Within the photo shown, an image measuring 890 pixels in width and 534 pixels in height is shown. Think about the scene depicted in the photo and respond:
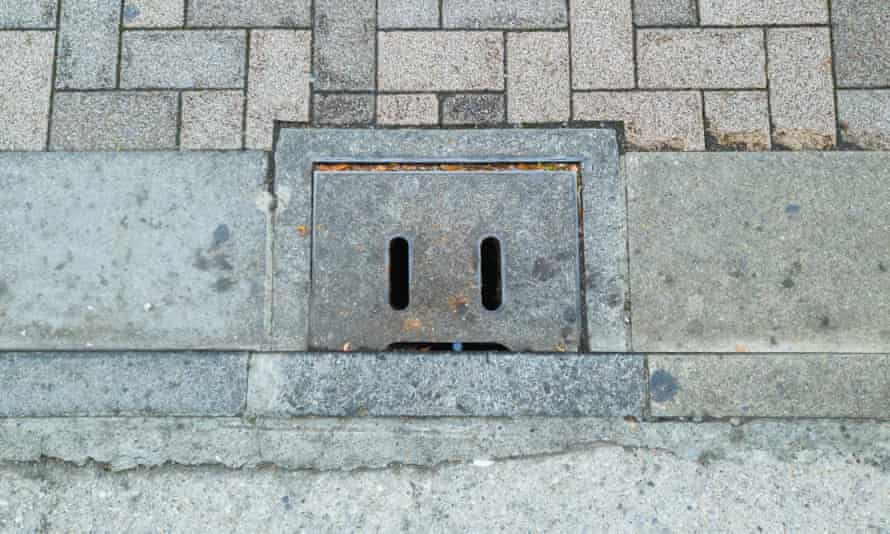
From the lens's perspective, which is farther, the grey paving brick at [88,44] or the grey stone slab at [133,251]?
the grey paving brick at [88,44]

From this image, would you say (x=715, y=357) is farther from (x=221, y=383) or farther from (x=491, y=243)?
(x=221, y=383)

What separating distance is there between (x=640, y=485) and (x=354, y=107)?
1796 mm

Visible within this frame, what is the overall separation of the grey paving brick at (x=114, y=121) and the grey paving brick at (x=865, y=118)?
2643 mm

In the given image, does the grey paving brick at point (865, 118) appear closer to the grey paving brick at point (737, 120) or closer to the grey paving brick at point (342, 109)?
the grey paving brick at point (737, 120)

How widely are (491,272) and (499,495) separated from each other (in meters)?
0.83

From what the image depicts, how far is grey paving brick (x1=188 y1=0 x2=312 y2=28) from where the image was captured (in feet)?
7.96

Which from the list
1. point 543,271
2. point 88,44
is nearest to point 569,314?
point 543,271

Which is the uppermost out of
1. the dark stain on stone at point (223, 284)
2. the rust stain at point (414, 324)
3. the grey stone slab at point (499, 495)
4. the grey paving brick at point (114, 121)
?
the grey paving brick at point (114, 121)

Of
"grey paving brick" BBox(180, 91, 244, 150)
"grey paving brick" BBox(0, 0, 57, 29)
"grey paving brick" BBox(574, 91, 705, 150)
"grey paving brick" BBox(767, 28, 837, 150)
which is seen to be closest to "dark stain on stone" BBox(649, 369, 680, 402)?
"grey paving brick" BBox(574, 91, 705, 150)

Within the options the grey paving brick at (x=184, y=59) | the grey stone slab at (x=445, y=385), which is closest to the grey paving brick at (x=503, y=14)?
the grey paving brick at (x=184, y=59)

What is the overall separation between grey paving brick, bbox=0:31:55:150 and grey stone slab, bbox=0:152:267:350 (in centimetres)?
8

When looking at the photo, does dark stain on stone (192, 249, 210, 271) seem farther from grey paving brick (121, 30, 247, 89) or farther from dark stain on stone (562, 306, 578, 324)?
dark stain on stone (562, 306, 578, 324)

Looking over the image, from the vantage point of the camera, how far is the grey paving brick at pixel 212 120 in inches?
93.4

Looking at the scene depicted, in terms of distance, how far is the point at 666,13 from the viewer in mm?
2436
